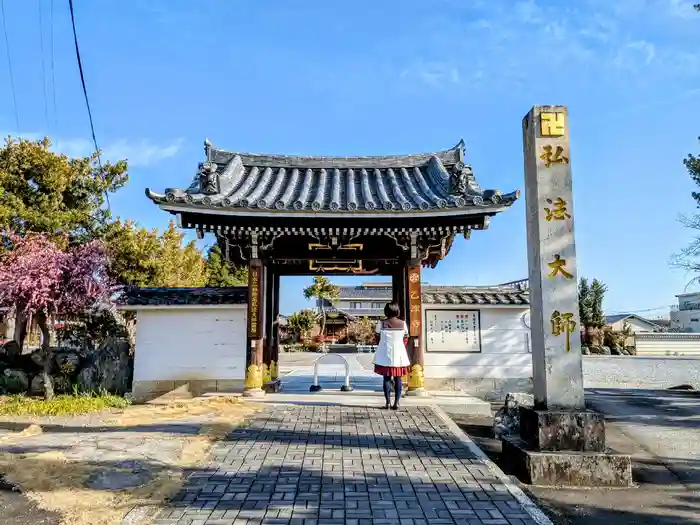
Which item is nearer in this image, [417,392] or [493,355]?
[417,392]

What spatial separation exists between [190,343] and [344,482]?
8.20 m

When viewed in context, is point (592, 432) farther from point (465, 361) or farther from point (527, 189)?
point (465, 361)

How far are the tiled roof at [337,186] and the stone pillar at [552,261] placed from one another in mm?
3601

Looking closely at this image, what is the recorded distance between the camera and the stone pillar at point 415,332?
10.5 metres

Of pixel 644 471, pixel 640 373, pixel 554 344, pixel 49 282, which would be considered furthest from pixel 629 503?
pixel 640 373

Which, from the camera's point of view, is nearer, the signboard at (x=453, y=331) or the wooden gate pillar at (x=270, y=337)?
the wooden gate pillar at (x=270, y=337)

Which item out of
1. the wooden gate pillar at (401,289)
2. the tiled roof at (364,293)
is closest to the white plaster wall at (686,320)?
the tiled roof at (364,293)

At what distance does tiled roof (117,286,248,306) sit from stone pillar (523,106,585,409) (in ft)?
25.5

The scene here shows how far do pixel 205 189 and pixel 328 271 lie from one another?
147 inches

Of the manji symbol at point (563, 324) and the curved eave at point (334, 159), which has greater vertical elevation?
the curved eave at point (334, 159)

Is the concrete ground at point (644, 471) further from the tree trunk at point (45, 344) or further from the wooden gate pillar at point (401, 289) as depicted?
the tree trunk at point (45, 344)

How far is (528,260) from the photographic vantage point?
21.3ft

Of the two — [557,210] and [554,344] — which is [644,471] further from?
[557,210]

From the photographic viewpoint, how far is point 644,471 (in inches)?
237
